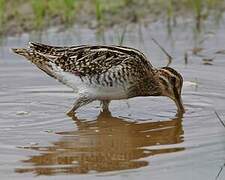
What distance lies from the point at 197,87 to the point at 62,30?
8.66ft

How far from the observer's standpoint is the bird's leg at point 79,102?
773cm

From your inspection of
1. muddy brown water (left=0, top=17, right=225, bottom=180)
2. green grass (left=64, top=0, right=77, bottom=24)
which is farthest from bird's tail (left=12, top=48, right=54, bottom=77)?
green grass (left=64, top=0, right=77, bottom=24)

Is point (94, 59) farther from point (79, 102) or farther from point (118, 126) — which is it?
point (118, 126)

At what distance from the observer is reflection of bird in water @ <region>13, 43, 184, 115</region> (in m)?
7.64

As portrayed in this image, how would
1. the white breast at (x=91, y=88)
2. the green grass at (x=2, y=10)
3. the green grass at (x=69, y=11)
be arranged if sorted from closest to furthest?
the white breast at (x=91, y=88)
the green grass at (x=2, y=10)
the green grass at (x=69, y=11)

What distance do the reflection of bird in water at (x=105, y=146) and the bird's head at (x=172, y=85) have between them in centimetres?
32

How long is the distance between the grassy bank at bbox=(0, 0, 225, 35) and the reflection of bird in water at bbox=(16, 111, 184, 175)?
3118 millimetres

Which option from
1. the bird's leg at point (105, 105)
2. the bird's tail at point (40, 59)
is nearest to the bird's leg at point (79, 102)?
the bird's leg at point (105, 105)

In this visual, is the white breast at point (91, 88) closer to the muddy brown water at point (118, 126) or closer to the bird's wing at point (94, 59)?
the bird's wing at point (94, 59)

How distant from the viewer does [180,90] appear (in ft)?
25.6

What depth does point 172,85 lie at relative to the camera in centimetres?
783

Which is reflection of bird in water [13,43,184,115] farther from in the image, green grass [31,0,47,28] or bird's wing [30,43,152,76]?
green grass [31,0,47,28]

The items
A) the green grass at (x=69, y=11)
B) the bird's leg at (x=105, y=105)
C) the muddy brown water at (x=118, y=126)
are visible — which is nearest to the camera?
the muddy brown water at (x=118, y=126)

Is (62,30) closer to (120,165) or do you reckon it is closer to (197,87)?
(197,87)
